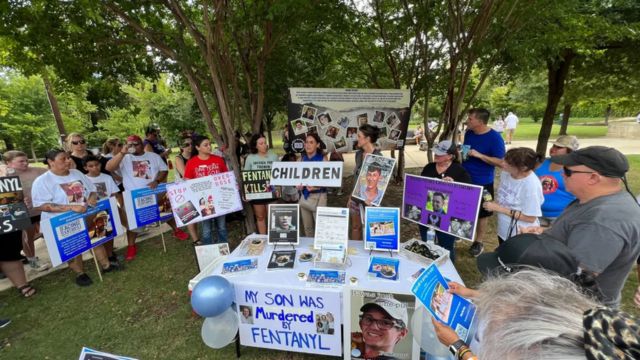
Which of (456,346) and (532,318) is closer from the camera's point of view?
(532,318)

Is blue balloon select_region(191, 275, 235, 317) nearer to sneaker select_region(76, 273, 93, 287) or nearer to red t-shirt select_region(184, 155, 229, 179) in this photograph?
red t-shirt select_region(184, 155, 229, 179)

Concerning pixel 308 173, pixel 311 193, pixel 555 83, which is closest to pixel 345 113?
pixel 311 193

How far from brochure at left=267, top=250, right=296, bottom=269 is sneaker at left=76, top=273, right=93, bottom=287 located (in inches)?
142

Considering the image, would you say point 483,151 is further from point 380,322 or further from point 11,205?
point 11,205

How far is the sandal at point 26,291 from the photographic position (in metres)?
4.37

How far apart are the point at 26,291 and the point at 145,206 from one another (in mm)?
2029

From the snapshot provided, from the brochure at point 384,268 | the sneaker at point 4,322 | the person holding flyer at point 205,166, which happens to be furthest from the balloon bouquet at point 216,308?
the sneaker at point 4,322

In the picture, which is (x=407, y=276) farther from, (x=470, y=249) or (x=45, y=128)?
(x=45, y=128)

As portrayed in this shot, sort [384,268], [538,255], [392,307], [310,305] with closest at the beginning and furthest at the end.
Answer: [538,255], [392,307], [310,305], [384,268]

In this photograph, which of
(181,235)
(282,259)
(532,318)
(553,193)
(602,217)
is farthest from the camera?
(181,235)

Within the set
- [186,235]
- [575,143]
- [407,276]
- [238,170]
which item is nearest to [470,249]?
[575,143]

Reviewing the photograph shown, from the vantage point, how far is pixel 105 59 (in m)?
5.17

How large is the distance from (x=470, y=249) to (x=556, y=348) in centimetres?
481

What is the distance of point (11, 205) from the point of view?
3.74 m
